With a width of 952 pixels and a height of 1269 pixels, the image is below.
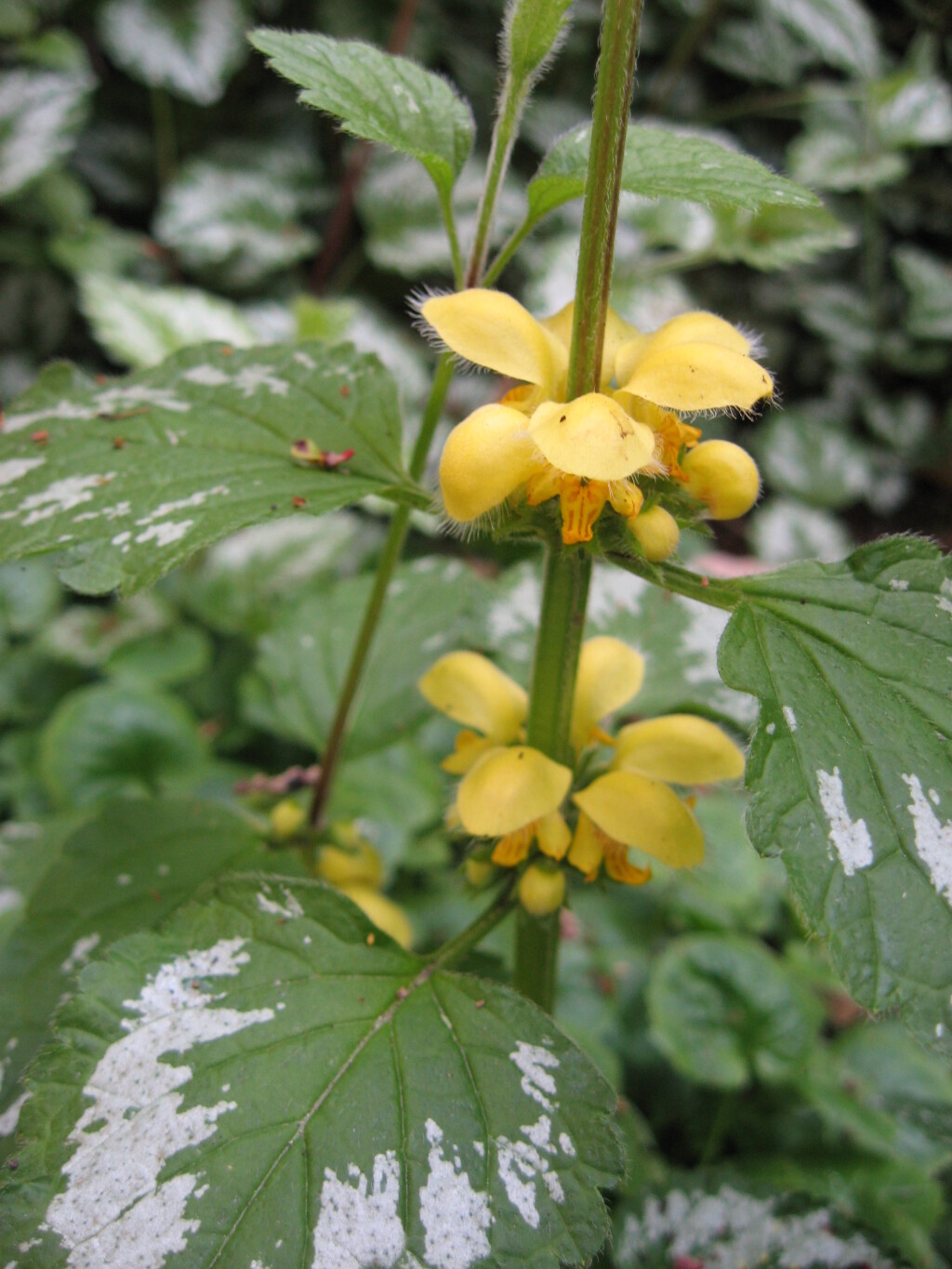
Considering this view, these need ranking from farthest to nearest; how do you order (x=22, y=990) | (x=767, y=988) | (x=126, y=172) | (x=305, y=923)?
(x=126, y=172)
(x=767, y=988)
(x=22, y=990)
(x=305, y=923)

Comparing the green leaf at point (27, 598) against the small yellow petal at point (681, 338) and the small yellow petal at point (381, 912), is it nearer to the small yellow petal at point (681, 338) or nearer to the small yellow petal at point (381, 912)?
the small yellow petal at point (381, 912)

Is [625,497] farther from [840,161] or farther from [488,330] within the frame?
[840,161]

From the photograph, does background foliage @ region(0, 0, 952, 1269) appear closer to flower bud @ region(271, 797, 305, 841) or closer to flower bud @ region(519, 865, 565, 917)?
flower bud @ region(271, 797, 305, 841)

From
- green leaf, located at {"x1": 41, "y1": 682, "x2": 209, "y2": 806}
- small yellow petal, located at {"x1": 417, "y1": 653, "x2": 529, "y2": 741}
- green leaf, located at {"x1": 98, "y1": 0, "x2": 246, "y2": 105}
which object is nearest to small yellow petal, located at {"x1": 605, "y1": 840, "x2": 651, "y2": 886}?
small yellow petal, located at {"x1": 417, "y1": 653, "x2": 529, "y2": 741}

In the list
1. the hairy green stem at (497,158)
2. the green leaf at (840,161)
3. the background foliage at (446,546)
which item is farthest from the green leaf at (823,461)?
the hairy green stem at (497,158)

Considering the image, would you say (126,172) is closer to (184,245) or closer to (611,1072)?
(184,245)

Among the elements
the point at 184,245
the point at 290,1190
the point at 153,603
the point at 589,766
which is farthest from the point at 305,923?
the point at 184,245

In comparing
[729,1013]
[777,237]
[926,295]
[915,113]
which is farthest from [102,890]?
[926,295]
